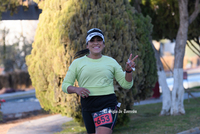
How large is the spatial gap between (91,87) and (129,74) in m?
0.46

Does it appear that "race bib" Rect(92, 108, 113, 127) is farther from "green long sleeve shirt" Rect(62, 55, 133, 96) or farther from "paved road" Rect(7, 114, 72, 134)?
"paved road" Rect(7, 114, 72, 134)

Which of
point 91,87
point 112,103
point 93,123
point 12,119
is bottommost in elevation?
point 12,119

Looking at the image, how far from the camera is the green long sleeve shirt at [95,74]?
3.28m

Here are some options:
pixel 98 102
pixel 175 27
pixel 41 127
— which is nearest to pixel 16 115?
pixel 41 127

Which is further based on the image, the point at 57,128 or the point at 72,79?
the point at 57,128

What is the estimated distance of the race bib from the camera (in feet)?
10.6

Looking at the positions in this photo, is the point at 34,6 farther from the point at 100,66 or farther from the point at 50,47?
the point at 100,66

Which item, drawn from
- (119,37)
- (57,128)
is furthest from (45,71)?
(57,128)

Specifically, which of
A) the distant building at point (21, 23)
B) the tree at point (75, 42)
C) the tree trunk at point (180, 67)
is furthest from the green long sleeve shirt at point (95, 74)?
the tree trunk at point (180, 67)

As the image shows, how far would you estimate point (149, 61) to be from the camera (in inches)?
287

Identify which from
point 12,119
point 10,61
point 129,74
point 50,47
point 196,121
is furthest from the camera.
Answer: point 10,61

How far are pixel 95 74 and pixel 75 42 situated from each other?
297 cm

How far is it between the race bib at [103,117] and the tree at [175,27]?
5.94 meters

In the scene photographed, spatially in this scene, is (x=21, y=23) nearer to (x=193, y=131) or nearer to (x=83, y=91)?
(x=193, y=131)
